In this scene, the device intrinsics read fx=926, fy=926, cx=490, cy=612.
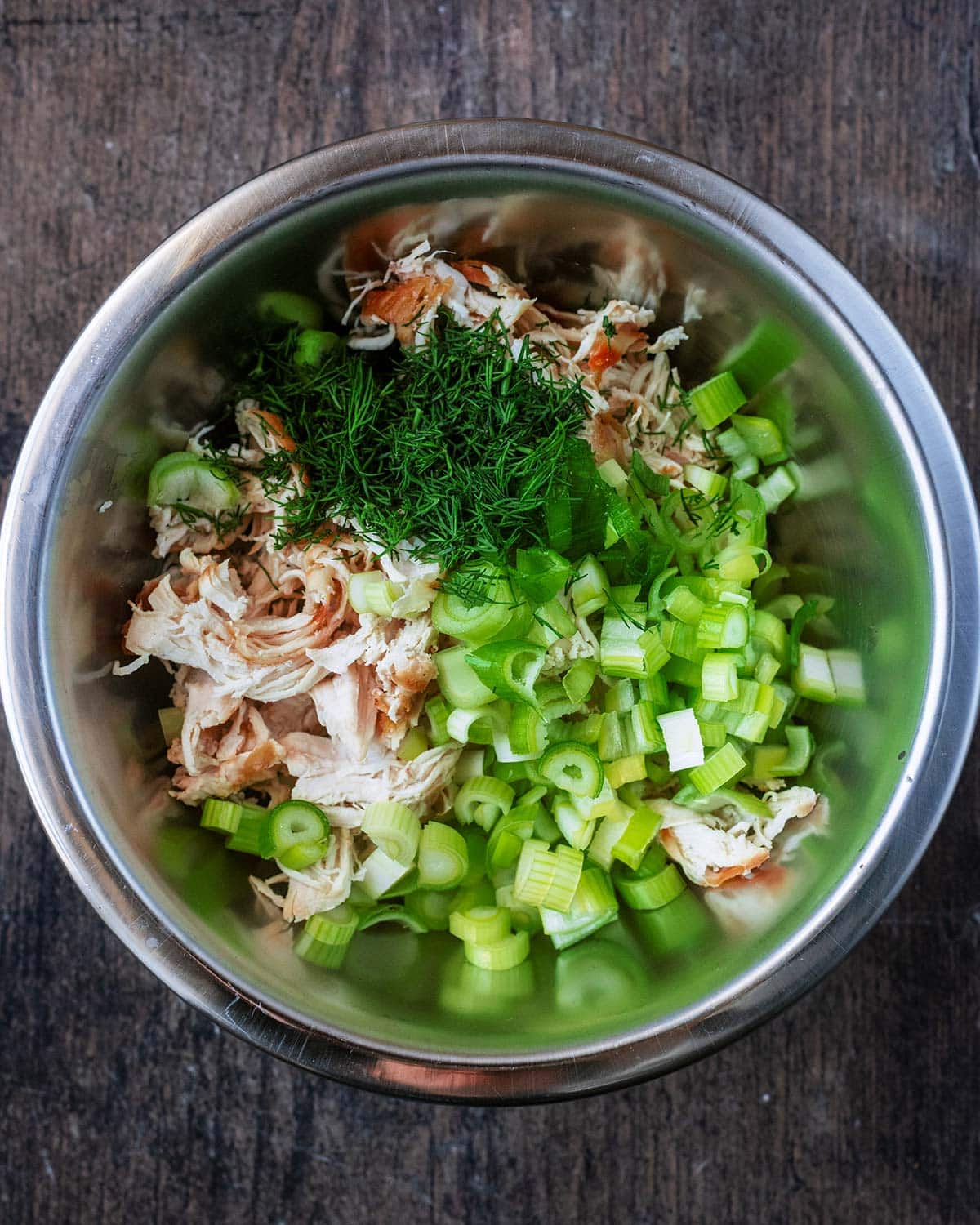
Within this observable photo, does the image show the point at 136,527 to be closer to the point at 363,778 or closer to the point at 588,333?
the point at 363,778

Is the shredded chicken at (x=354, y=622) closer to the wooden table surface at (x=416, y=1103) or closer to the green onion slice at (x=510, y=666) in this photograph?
the green onion slice at (x=510, y=666)

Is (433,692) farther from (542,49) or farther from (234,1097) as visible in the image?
(542,49)

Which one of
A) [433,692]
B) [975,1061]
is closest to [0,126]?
[433,692]

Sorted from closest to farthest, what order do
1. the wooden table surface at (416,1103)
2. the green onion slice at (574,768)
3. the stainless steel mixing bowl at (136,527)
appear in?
1. the stainless steel mixing bowl at (136,527)
2. the green onion slice at (574,768)
3. the wooden table surface at (416,1103)

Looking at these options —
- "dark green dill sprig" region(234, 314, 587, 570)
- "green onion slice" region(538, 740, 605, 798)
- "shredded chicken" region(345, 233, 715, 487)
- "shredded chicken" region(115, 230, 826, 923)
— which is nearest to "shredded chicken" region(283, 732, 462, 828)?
"shredded chicken" region(115, 230, 826, 923)

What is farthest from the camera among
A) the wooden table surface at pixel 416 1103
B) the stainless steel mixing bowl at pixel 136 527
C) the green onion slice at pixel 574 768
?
the wooden table surface at pixel 416 1103

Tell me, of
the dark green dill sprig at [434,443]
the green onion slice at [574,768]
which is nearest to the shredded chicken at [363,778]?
the green onion slice at [574,768]
